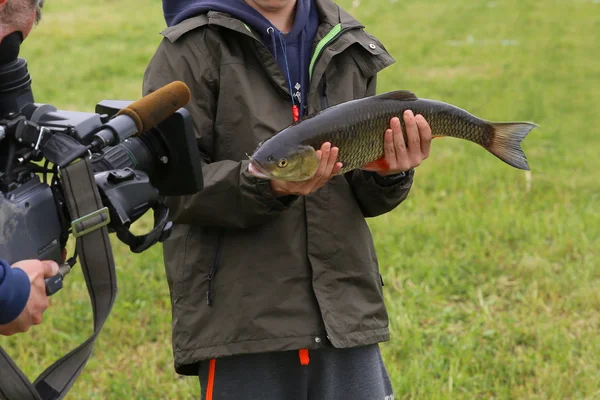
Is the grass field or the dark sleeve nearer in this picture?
the dark sleeve

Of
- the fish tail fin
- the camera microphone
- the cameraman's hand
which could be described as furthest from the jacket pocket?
the fish tail fin

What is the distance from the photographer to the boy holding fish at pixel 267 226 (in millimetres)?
2709

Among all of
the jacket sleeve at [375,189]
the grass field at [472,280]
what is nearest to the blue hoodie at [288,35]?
the jacket sleeve at [375,189]

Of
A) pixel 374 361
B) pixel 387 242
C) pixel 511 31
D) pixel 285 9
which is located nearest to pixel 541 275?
pixel 387 242

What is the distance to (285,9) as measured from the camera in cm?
289

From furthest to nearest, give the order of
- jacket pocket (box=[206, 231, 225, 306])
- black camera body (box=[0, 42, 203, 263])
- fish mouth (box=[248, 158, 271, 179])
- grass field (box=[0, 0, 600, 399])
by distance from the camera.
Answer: grass field (box=[0, 0, 600, 399])
jacket pocket (box=[206, 231, 225, 306])
fish mouth (box=[248, 158, 271, 179])
black camera body (box=[0, 42, 203, 263])

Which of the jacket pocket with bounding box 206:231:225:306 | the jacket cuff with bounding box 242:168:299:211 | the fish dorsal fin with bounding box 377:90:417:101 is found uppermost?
the fish dorsal fin with bounding box 377:90:417:101

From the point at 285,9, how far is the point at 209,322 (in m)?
1.03

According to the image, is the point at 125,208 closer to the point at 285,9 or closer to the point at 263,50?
the point at 263,50

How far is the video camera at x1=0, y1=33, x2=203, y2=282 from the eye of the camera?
2047 millimetres

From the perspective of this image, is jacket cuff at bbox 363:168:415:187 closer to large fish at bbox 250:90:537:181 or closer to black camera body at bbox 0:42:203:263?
large fish at bbox 250:90:537:181

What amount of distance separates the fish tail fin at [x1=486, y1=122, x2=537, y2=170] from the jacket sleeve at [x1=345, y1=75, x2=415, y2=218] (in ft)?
0.96

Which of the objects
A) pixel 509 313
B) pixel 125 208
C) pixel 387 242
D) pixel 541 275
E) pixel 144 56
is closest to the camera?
pixel 125 208

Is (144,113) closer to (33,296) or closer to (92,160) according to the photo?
(92,160)
